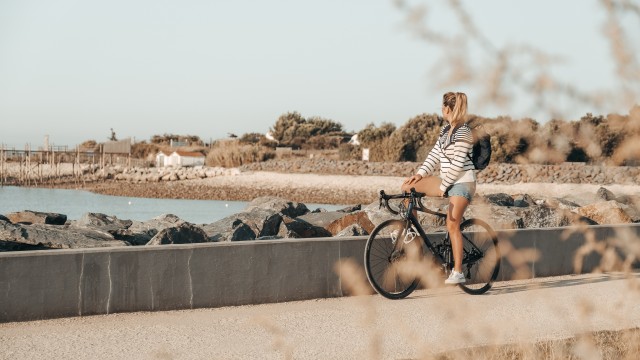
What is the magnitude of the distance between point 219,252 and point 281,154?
73.9 m

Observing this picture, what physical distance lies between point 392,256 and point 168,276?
210 cm

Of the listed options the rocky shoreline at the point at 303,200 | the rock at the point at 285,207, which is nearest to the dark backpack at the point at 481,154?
the rocky shoreline at the point at 303,200

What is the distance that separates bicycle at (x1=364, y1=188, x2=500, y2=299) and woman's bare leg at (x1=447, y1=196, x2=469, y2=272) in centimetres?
14

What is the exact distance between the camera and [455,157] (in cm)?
808

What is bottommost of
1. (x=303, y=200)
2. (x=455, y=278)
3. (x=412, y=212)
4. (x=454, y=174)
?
(x=303, y=200)

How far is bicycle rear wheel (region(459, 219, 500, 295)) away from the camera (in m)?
8.72

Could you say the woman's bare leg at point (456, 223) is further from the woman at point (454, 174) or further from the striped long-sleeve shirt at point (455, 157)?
the striped long-sleeve shirt at point (455, 157)

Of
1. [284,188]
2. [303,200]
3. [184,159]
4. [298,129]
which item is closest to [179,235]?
[303,200]

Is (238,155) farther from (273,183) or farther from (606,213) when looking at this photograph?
(606,213)

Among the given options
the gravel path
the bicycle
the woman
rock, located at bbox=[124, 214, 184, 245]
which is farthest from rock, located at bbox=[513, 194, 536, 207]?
the woman

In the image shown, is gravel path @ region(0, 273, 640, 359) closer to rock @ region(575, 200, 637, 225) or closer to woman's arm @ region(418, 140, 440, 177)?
woman's arm @ region(418, 140, 440, 177)

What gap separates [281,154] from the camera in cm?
8162

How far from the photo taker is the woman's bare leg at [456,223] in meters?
8.18

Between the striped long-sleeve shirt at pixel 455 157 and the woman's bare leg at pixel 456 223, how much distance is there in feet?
0.58
